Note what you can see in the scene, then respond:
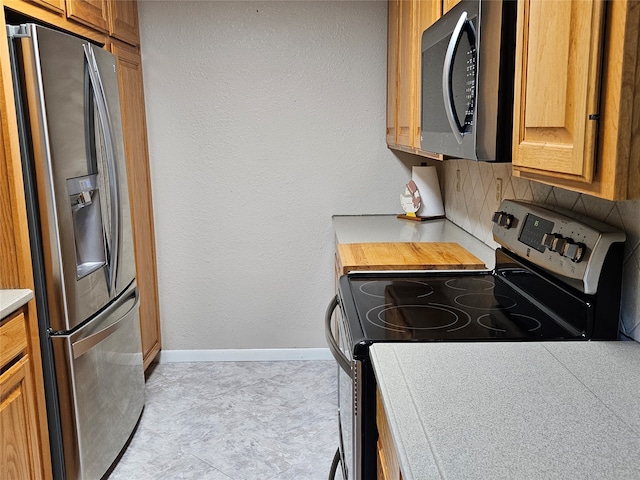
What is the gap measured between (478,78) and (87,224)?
4.72 ft

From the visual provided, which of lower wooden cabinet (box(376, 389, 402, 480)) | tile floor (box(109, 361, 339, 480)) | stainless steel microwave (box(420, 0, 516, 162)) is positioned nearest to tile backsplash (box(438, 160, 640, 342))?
stainless steel microwave (box(420, 0, 516, 162))

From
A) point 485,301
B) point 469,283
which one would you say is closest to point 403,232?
point 469,283

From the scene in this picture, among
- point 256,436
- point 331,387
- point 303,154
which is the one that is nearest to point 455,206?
point 303,154

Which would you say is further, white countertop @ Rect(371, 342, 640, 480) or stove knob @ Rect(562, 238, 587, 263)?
stove knob @ Rect(562, 238, 587, 263)

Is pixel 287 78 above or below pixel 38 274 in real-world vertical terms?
above

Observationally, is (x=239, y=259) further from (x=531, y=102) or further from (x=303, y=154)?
(x=531, y=102)

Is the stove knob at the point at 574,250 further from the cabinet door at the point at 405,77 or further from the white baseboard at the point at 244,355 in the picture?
the white baseboard at the point at 244,355

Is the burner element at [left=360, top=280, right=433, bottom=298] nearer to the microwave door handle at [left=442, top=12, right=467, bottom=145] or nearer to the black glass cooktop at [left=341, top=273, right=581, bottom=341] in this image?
the black glass cooktop at [left=341, top=273, right=581, bottom=341]

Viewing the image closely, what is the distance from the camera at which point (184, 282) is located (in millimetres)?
3465

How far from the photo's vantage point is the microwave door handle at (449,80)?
145 centimetres

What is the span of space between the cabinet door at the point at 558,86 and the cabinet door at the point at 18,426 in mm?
1482

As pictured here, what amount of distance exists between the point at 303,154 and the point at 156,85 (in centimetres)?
86

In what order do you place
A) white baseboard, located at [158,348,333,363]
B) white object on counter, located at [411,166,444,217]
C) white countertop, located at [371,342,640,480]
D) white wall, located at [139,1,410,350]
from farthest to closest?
white baseboard, located at [158,348,333,363]
white wall, located at [139,1,410,350]
white object on counter, located at [411,166,444,217]
white countertop, located at [371,342,640,480]

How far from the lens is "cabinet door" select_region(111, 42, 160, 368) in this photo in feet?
9.49
